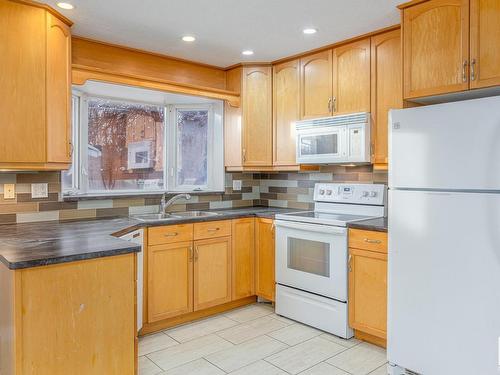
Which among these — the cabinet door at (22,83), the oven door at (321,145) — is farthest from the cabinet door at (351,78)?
the cabinet door at (22,83)

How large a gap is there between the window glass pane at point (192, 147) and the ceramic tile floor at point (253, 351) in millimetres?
1431

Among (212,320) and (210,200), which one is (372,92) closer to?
(210,200)

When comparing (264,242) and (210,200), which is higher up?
(210,200)

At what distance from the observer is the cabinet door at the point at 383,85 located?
2863 millimetres

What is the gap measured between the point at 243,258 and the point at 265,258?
0.67 feet

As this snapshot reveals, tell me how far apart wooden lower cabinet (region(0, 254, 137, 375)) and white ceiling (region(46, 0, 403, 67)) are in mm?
1656

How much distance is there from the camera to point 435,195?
85.5 inches

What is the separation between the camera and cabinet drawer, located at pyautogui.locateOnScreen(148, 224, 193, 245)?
9.75ft

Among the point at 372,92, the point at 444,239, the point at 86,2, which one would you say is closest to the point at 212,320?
the point at 444,239

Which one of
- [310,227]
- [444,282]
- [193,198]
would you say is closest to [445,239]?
[444,282]

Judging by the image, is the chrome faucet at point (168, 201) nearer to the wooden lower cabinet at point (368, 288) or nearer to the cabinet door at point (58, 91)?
the cabinet door at point (58, 91)

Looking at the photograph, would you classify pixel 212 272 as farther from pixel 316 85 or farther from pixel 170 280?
pixel 316 85

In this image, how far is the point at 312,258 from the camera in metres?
3.10

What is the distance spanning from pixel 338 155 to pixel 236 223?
109 centimetres
